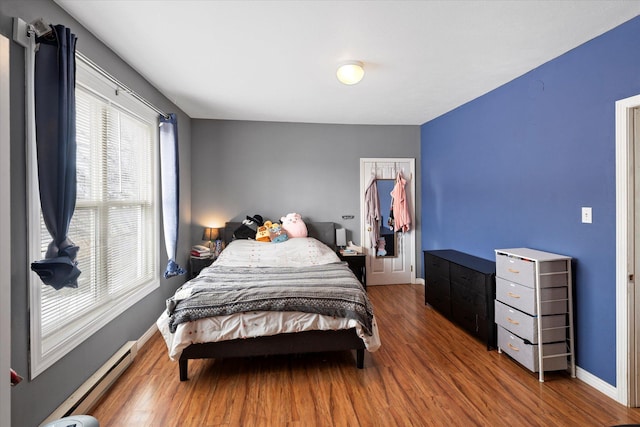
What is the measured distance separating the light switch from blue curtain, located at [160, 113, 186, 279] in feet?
12.1

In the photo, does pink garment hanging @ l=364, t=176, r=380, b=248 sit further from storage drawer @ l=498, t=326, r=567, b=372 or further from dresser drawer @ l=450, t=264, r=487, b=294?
storage drawer @ l=498, t=326, r=567, b=372

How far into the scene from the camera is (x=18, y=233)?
4.95ft

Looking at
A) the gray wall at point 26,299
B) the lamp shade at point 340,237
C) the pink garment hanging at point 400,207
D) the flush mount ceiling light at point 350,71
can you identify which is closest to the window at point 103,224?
the gray wall at point 26,299

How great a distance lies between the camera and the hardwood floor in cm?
186

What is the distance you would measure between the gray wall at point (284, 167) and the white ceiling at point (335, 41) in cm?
106

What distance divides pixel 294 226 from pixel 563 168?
3085 millimetres

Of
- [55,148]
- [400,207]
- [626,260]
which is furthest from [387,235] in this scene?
[55,148]

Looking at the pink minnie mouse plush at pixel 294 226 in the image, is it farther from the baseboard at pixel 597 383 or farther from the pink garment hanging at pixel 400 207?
the baseboard at pixel 597 383

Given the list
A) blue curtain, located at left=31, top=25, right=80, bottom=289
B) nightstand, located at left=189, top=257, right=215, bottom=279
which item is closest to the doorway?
nightstand, located at left=189, top=257, right=215, bottom=279

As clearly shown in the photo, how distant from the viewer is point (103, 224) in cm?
228

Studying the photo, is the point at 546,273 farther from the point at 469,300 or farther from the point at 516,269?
the point at 469,300

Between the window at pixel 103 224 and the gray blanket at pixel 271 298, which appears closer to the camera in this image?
the window at pixel 103 224

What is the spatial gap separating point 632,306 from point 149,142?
425 centimetres

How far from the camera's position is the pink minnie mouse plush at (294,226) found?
4.29 meters
